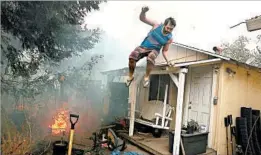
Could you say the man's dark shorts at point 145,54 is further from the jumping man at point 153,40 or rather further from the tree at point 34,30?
the tree at point 34,30

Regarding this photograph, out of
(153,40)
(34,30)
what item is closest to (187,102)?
(153,40)

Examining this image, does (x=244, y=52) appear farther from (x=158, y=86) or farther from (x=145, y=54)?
(x=145, y=54)

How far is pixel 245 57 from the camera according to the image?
16.7 meters

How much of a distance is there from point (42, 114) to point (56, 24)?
4310 mm

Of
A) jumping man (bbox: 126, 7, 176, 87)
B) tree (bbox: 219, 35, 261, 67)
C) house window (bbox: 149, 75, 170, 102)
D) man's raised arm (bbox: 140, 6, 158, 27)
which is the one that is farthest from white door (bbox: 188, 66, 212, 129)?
tree (bbox: 219, 35, 261, 67)

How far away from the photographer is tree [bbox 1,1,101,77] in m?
4.14

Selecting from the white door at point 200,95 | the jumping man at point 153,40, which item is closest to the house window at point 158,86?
the white door at point 200,95

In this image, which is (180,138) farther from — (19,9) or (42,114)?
(42,114)

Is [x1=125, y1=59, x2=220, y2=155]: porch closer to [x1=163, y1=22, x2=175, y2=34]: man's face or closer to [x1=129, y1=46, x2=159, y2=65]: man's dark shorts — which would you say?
[x1=129, y1=46, x2=159, y2=65]: man's dark shorts

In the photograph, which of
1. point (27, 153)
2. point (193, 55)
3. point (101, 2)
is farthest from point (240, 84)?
point (27, 153)

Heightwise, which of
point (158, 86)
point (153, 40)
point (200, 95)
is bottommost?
point (200, 95)

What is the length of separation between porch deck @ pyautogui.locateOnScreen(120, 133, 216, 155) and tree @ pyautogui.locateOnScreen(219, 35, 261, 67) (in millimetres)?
12044

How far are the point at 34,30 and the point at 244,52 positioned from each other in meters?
16.1

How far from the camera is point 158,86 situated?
329 inches
